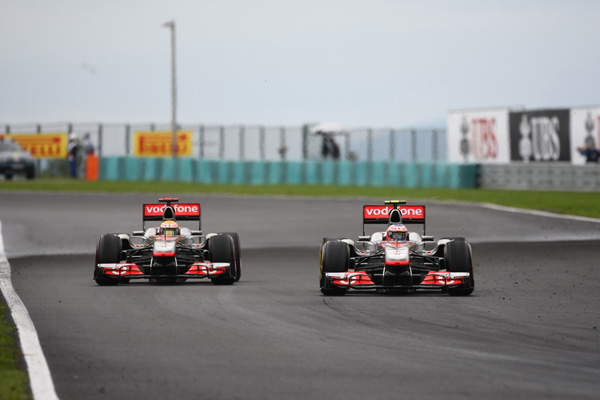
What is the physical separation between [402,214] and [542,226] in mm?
12531

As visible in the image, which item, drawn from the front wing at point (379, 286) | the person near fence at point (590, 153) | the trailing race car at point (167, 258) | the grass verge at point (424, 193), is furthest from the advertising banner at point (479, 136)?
the front wing at point (379, 286)

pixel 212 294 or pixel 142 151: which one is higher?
pixel 142 151

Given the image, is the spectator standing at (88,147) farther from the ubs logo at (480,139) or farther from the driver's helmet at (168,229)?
the driver's helmet at (168,229)

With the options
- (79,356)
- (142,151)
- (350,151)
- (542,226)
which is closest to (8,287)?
(79,356)

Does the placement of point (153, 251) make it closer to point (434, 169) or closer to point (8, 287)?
point (8, 287)

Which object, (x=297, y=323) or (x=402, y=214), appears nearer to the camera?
(x=297, y=323)

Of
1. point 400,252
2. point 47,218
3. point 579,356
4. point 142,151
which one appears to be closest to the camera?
point 579,356

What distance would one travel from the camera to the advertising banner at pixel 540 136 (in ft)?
158

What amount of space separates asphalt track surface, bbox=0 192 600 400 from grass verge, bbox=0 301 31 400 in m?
0.24

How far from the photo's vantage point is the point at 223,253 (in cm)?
1537

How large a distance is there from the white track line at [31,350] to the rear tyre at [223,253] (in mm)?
2396

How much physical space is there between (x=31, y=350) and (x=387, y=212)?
247 inches

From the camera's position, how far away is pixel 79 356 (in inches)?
357

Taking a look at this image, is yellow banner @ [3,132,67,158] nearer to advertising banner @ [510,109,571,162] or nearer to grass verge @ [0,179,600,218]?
grass verge @ [0,179,600,218]
